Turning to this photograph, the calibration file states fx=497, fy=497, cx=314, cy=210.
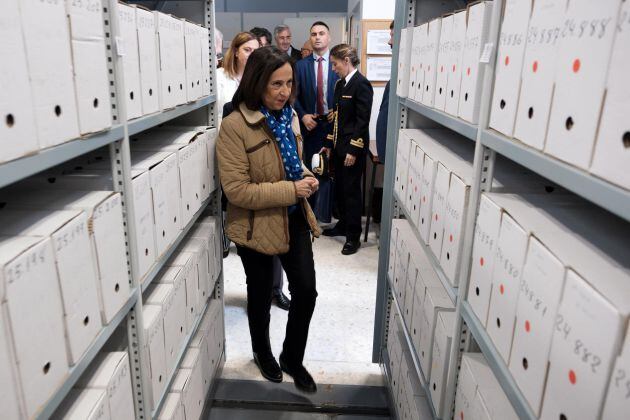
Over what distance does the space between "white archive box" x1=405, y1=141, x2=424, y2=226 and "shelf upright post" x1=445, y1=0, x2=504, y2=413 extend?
48 centimetres

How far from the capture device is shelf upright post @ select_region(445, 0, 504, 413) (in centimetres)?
104

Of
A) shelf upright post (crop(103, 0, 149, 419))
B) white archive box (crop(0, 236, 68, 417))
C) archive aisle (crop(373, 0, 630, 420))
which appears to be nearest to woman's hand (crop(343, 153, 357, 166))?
archive aisle (crop(373, 0, 630, 420))

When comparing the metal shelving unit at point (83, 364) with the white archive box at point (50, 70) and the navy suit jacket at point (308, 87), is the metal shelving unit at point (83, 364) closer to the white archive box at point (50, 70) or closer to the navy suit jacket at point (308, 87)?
the white archive box at point (50, 70)

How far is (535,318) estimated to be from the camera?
0.83 metres

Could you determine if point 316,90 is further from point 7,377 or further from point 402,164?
point 7,377

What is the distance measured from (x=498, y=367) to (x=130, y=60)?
1.13 metres

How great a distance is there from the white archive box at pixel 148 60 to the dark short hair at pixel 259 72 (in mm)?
501

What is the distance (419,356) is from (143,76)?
121 centimetres

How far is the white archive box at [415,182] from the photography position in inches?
65.7

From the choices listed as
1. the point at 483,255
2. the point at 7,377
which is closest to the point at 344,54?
the point at 483,255

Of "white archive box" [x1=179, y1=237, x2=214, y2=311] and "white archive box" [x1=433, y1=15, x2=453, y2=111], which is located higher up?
"white archive box" [x1=433, y1=15, x2=453, y2=111]

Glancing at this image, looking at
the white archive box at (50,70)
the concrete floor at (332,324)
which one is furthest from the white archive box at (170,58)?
the concrete floor at (332,324)

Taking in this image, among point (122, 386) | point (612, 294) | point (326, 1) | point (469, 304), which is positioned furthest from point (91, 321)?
point (326, 1)

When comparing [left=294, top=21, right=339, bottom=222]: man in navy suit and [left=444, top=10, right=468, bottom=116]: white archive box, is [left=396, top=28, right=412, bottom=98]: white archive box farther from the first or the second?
[left=294, top=21, right=339, bottom=222]: man in navy suit
